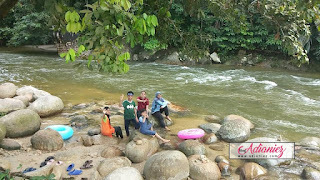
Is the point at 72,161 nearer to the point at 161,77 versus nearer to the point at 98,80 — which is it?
the point at 98,80

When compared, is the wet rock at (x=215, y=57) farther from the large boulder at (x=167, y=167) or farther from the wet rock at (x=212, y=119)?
the large boulder at (x=167, y=167)

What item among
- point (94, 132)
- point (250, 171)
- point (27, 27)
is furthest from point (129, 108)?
point (27, 27)

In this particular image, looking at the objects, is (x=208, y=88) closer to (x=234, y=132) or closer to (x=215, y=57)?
(x=234, y=132)

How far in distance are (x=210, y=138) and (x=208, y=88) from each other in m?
6.75

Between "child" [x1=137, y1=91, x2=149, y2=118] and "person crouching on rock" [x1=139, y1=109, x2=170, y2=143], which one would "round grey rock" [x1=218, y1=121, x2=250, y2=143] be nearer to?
"person crouching on rock" [x1=139, y1=109, x2=170, y2=143]

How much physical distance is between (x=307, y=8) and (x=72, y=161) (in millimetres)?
4764

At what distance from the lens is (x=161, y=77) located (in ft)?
51.2

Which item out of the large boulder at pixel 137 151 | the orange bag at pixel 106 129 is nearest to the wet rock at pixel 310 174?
the large boulder at pixel 137 151

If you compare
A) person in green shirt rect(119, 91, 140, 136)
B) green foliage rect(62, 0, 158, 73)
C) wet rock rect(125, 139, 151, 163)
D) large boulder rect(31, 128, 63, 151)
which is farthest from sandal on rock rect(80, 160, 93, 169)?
green foliage rect(62, 0, 158, 73)

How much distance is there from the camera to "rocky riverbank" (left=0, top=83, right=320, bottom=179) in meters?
4.94

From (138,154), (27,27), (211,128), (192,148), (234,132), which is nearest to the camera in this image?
(138,154)

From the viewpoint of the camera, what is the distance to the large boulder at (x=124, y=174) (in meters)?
4.50

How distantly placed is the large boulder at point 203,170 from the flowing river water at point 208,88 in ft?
8.48

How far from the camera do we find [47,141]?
5922 millimetres
